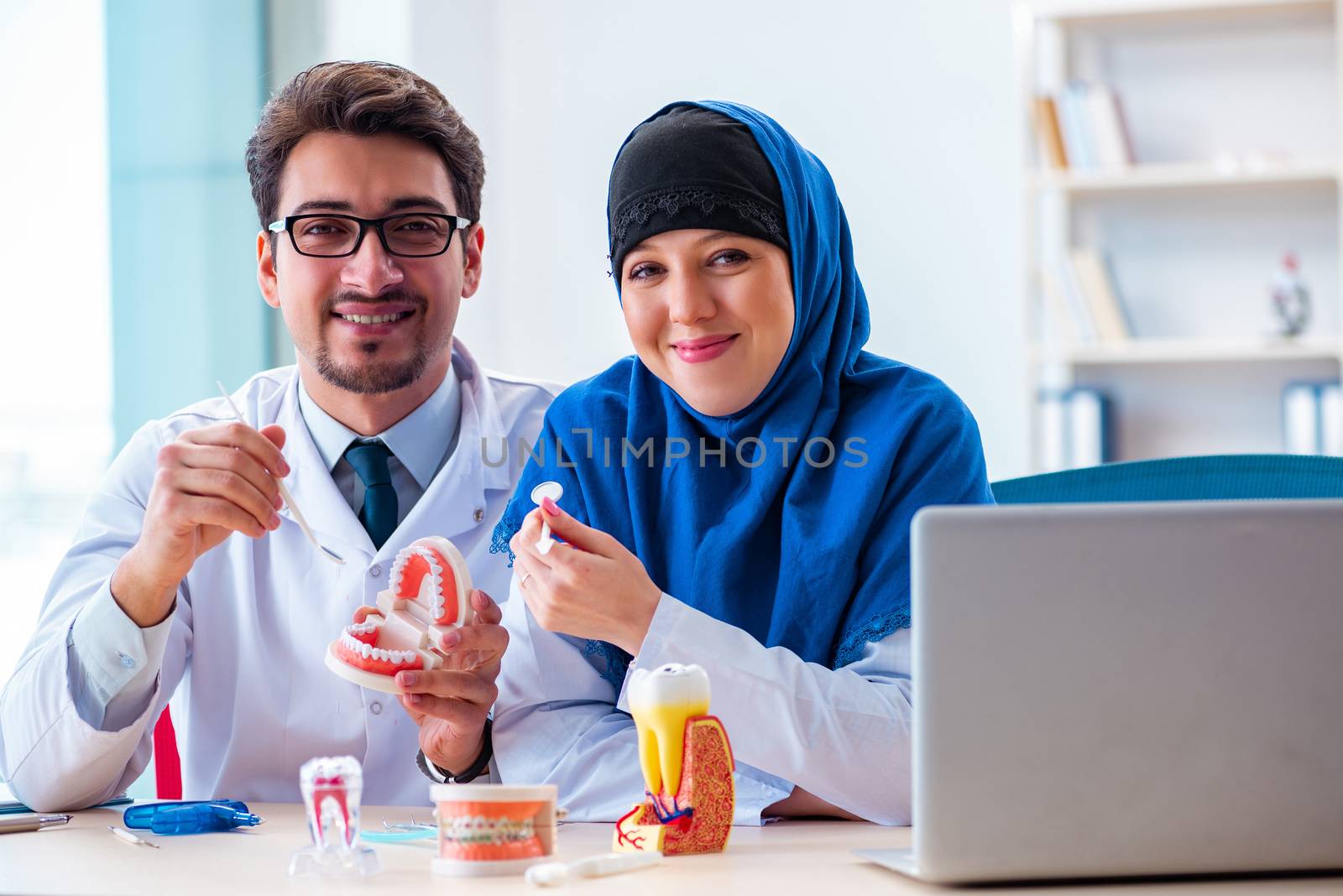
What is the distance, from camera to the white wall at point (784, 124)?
3973 millimetres

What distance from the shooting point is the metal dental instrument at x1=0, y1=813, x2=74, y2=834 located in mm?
1256

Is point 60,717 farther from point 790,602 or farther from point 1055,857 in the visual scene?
point 1055,857

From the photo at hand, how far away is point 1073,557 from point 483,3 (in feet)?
12.7

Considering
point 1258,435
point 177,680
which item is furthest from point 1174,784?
point 1258,435

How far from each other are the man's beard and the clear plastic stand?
0.93 meters

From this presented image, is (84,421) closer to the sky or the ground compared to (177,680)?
closer to the sky

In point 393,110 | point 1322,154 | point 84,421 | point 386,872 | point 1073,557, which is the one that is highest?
point 1322,154

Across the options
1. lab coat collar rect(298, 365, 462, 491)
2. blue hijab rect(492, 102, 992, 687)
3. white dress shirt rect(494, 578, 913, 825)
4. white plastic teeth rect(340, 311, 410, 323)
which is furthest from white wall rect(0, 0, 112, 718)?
white dress shirt rect(494, 578, 913, 825)

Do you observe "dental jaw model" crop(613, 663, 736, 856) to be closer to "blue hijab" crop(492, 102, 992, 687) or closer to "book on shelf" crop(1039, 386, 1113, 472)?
"blue hijab" crop(492, 102, 992, 687)

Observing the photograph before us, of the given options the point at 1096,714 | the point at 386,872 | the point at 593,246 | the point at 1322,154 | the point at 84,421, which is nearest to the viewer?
the point at 1096,714

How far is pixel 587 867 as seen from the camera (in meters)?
0.95

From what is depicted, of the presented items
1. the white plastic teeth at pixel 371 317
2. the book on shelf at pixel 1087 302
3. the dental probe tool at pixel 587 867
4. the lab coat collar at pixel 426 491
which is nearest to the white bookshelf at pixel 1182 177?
the book on shelf at pixel 1087 302

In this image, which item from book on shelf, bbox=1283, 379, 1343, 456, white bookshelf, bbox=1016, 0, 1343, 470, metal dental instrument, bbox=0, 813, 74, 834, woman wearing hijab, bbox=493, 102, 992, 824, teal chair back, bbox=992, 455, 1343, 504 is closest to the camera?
metal dental instrument, bbox=0, 813, 74, 834

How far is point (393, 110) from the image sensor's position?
184cm
